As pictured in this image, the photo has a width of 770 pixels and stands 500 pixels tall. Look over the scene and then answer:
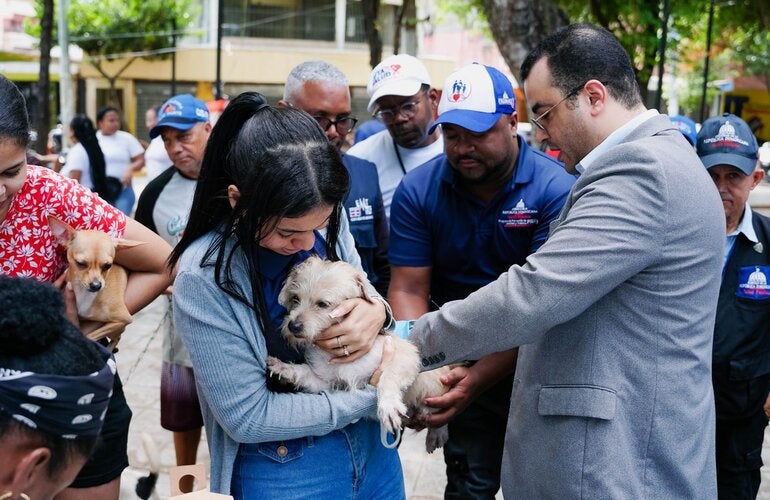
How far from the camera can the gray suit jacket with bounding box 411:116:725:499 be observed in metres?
2.36

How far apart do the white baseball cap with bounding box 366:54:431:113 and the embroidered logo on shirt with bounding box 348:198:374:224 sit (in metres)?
0.89

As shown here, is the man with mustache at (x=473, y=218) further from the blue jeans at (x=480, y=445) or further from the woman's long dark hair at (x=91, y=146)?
the woman's long dark hair at (x=91, y=146)

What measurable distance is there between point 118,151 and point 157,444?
6006 mm

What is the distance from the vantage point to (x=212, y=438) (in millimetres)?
2477

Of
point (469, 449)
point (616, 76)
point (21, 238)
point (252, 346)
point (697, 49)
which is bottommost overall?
point (469, 449)

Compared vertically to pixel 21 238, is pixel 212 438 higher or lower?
lower

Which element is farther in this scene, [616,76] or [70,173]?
[70,173]

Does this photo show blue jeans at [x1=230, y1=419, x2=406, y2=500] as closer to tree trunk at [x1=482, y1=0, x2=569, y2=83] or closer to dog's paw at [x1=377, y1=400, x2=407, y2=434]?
dog's paw at [x1=377, y1=400, x2=407, y2=434]

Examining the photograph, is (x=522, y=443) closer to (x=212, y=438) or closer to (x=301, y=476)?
(x=301, y=476)

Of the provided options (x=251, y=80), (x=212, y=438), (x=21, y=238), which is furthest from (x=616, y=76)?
(x=251, y=80)

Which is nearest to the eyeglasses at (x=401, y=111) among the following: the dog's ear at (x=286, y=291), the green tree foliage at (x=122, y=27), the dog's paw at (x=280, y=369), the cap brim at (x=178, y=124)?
the cap brim at (x=178, y=124)

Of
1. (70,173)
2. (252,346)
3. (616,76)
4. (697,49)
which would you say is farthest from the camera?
(697,49)

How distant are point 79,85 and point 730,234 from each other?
3734cm

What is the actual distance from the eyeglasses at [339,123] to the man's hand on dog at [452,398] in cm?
171
